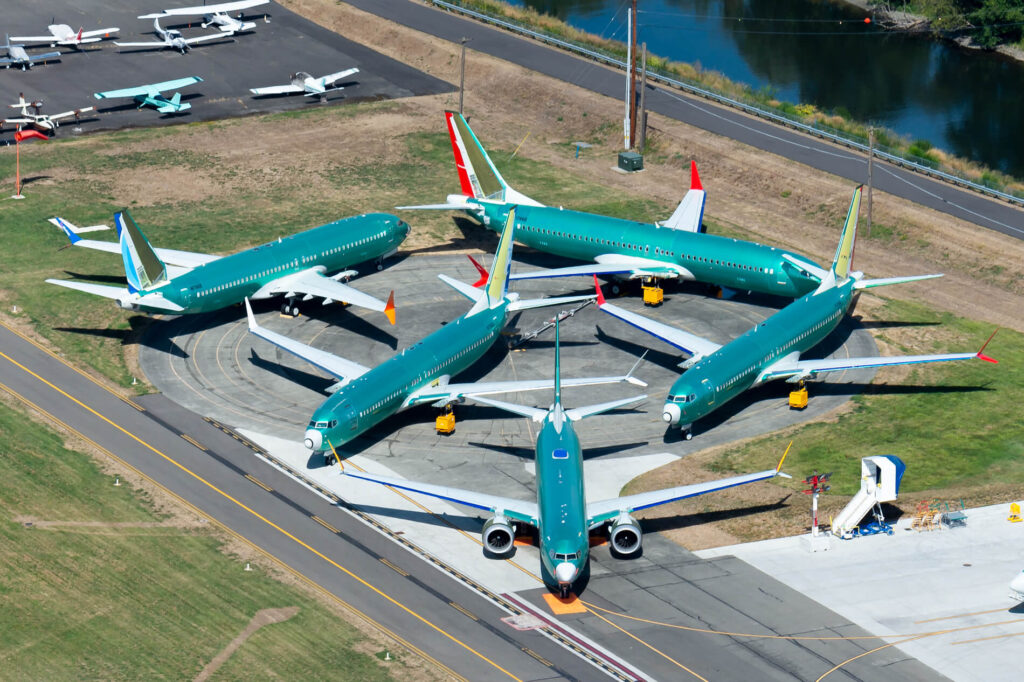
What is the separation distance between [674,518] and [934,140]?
101919mm

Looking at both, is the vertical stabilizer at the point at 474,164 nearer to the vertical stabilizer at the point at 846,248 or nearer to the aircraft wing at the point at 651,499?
the vertical stabilizer at the point at 846,248

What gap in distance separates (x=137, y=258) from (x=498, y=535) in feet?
129

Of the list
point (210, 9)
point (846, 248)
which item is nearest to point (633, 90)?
point (846, 248)

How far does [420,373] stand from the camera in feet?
284

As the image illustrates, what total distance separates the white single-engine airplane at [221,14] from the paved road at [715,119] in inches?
630

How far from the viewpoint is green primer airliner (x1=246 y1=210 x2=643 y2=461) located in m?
81.5

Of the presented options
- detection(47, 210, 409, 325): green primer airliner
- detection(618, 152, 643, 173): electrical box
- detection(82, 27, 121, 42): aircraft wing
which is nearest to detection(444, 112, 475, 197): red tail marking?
detection(47, 210, 409, 325): green primer airliner

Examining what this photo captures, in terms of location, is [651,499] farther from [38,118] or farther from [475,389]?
[38,118]

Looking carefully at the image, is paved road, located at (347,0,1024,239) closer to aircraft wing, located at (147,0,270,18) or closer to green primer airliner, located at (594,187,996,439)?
aircraft wing, located at (147,0,270,18)

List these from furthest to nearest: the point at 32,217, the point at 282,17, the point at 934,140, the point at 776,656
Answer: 1. the point at 282,17
2. the point at 934,140
3. the point at 32,217
4. the point at 776,656

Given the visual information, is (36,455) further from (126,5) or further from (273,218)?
(126,5)

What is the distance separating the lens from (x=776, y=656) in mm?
65875

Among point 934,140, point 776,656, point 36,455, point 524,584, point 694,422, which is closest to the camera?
point 776,656

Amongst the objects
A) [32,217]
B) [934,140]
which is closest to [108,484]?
[32,217]
